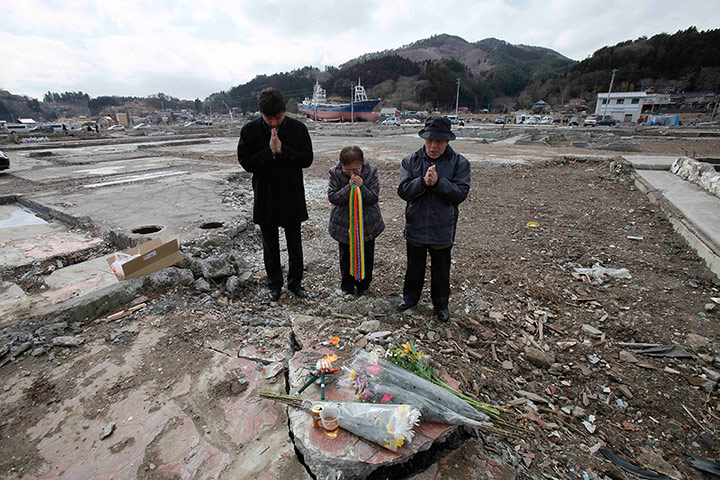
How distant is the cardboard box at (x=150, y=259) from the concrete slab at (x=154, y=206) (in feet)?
3.20

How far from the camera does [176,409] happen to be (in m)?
1.93

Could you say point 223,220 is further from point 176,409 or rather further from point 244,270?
point 176,409

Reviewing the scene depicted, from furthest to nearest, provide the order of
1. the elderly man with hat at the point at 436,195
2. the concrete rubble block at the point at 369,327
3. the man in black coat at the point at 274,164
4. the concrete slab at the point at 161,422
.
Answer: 1. the man in black coat at the point at 274,164
2. the elderly man with hat at the point at 436,195
3. the concrete rubble block at the point at 369,327
4. the concrete slab at the point at 161,422

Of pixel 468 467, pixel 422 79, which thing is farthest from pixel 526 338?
pixel 422 79

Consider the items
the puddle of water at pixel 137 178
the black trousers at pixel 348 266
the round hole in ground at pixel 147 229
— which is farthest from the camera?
the puddle of water at pixel 137 178

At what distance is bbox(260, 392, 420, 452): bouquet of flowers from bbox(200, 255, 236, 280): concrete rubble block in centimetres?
225

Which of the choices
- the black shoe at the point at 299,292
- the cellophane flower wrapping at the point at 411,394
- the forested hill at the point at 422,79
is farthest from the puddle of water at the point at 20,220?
the forested hill at the point at 422,79

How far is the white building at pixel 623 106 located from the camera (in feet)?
176

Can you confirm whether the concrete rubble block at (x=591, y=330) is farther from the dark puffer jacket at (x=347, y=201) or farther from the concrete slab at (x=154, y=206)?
the concrete slab at (x=154, y=206)

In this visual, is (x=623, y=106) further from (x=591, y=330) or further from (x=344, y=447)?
(x=344, y=447)

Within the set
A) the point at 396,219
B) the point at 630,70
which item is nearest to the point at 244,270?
the point at 396,219

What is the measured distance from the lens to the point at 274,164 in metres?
3.07

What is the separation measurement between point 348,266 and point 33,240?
4318 millimetres

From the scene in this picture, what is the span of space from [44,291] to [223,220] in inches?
87.4
